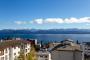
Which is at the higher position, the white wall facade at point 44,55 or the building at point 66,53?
the building at point 66,53

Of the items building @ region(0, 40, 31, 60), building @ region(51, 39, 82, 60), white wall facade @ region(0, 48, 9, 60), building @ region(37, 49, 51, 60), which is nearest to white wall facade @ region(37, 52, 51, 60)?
building @ region(37, 49, 51, 60)

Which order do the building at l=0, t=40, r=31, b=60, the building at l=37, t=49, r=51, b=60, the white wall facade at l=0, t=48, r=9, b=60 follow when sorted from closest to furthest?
the white wall facade at l=0, t=48, r=9, b=60, the building at l=0, t=40, r=31, b=60, the building at l=37, t=49, r=51, b=60

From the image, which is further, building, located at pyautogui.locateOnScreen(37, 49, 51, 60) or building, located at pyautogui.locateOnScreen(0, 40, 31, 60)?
building, located at pyautogui.locateOnScreen(37, 49, 51, 60)

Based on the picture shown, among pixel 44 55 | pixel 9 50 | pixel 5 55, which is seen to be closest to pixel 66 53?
pixel 44 55

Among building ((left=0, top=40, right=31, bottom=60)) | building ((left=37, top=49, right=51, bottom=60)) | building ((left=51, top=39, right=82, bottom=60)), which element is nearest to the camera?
building ((left=51, top=39, right=82, bottom=60))

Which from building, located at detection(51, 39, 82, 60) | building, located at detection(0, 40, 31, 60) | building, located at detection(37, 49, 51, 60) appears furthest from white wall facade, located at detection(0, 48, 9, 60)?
building, located at detection(51, 39, 82, 60)

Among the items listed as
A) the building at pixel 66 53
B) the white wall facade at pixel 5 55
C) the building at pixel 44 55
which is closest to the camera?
the building at pixel 66 53

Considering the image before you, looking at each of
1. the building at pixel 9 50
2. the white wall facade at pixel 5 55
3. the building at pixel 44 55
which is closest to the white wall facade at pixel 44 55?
the building at pixel 44 55

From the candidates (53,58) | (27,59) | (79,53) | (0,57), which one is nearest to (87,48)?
(79,53)

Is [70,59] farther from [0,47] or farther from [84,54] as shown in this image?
[0,47]

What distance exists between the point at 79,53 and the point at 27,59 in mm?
7194

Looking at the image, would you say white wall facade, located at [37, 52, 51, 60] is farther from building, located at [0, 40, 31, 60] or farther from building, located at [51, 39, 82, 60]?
building, located at [51, 39, 82, 60]

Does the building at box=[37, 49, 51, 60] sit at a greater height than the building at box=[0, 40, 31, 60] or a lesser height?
lesser

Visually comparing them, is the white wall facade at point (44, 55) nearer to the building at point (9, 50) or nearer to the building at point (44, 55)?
the building at point (44, 55)
